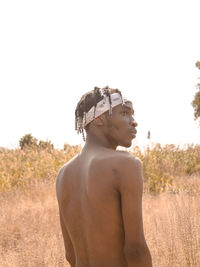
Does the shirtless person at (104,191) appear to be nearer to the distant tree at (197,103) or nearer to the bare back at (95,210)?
the bare back at (95,210)

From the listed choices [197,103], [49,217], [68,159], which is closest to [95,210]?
[49,217]

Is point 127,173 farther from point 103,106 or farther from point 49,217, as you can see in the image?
point 49,217

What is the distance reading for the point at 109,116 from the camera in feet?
6.28

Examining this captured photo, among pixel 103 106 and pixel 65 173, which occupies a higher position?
pixel 103 106

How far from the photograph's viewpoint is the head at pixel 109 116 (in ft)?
6.27

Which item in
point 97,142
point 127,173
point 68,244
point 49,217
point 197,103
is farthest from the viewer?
point 197,103

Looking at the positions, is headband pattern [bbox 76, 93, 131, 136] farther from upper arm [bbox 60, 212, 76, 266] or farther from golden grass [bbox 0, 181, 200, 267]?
golden grass [bbox 0, 181, 200, 267]

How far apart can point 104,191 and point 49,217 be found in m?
5.45

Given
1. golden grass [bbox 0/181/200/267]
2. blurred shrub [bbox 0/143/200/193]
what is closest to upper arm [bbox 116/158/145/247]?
golden grass [bbox 0/181/200/267]

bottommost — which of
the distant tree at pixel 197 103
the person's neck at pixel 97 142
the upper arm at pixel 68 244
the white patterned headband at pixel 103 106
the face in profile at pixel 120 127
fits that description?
the upper arm at pixel 68 244

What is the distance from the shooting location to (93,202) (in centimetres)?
180

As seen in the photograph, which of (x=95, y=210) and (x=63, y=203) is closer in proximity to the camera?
(x=95, y=210)

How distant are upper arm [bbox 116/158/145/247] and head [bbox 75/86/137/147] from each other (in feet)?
0.77

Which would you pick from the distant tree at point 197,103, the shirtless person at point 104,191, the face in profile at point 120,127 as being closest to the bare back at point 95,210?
the shirtless person at point 104,191
